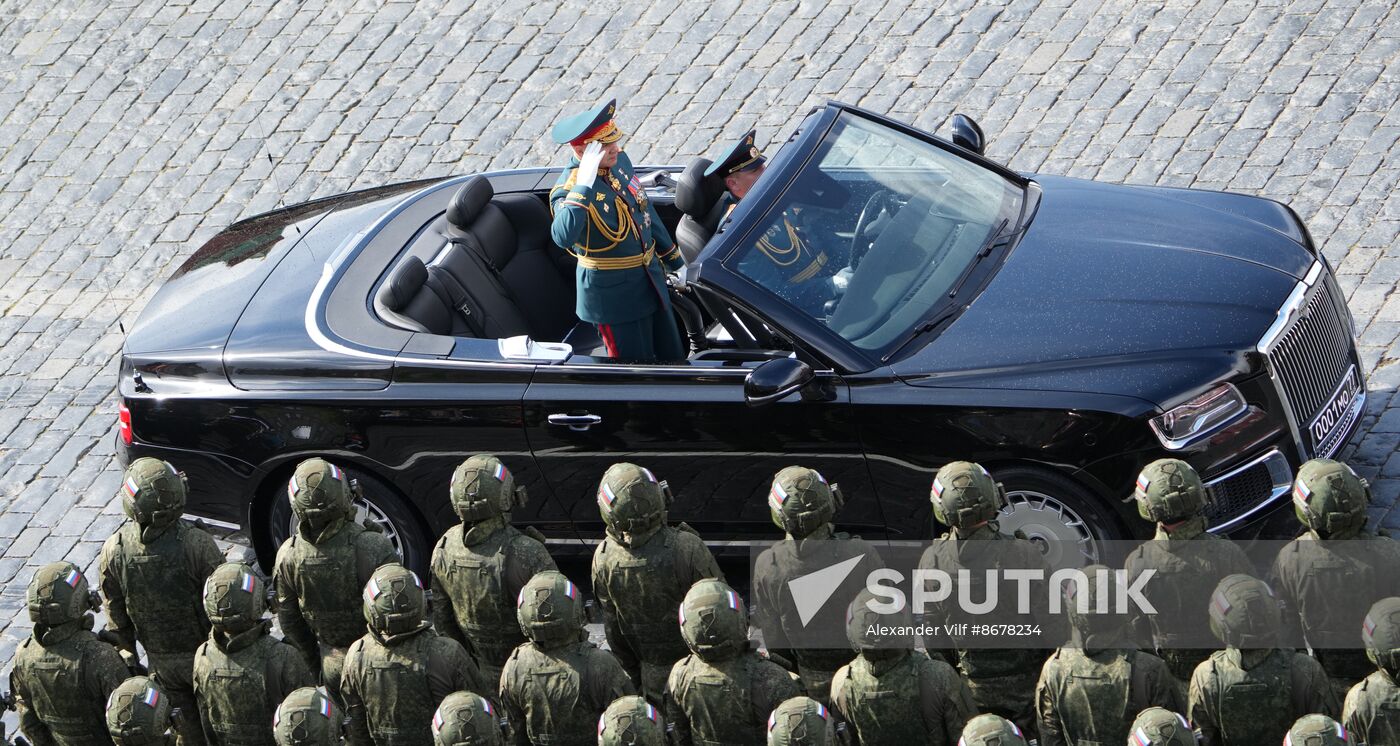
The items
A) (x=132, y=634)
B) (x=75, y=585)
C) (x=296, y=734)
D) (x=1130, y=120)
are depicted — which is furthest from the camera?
(x=1130, y=120)

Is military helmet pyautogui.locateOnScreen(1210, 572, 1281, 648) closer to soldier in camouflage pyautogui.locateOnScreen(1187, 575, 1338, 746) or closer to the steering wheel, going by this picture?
soldier in camouflage pyautogui.locateOnScreen(1187, 575, 1338, 746)

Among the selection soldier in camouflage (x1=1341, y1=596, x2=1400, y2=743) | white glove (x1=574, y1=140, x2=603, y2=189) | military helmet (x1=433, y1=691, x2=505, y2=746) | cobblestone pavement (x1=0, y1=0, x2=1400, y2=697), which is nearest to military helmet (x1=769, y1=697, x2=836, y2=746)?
military helmet (x1=433, y1=691, x2=505, y2=746)

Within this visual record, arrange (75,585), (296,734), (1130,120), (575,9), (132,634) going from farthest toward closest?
(575,9), (1130,120), (132,634), (75,585), (296,734)

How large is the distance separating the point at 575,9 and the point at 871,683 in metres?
8.56

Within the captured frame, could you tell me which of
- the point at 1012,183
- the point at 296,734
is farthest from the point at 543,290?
the point at 296,734

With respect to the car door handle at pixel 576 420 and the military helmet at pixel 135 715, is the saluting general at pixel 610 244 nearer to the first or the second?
the car door handle at pixel 576 420

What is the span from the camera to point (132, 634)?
7934mm

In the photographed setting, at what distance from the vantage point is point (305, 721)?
610 cm

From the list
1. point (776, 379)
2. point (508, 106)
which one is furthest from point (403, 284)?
point (508, 106)

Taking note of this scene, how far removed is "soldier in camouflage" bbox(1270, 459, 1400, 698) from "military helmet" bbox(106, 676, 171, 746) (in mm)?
3965

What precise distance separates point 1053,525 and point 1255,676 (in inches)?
70.2

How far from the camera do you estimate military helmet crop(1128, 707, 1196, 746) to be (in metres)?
5.34

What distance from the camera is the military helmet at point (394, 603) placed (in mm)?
6633

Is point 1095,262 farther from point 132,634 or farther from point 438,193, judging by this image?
point 132,634
